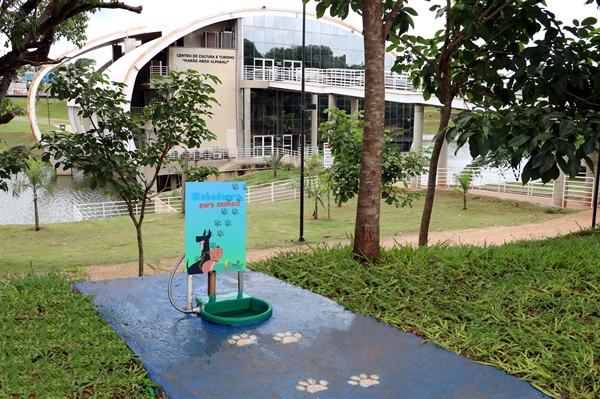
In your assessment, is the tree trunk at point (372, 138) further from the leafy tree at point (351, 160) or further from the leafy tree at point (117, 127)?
the leafy tree at point (351, 160)

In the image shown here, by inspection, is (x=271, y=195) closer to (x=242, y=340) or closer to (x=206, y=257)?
(x=206, y=257)

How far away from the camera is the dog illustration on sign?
13.7 ft

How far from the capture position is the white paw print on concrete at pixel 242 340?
369 centimetres

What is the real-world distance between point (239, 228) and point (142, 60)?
2948 centimetres

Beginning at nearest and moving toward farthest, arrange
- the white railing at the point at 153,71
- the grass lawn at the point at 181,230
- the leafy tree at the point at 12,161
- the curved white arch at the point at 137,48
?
the leafy tree at the point at 12,161 → the grass lawn at the point at 181,230 → the curved white arch at the point at 137,48 → the white railing at the point at 153,71

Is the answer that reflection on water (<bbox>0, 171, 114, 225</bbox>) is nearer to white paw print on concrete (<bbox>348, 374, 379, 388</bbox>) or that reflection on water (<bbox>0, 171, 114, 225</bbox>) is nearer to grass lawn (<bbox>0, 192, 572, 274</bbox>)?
grass lawn (<bbox>0, 192, 572, 274</bbox>)

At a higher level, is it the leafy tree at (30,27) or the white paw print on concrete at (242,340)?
the leafy tree at (30,27)

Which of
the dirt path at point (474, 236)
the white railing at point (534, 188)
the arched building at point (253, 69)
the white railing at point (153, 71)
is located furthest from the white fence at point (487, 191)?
the white railing at point (153, 71)

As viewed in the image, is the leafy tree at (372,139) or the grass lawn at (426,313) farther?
the leafy tree at (372,139)

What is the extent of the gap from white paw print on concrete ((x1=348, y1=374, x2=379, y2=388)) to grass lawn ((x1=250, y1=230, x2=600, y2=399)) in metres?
0.70

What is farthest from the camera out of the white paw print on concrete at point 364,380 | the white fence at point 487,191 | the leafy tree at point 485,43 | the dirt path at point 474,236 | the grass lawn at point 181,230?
the white fence at point 487,191

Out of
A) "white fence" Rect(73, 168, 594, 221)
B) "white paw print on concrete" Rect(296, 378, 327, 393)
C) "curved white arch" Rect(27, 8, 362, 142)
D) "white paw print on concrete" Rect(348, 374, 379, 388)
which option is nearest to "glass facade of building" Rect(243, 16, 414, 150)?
"curved white arch" Rect(27, 8, 362, 142)

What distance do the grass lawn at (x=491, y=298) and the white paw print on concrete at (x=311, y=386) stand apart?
983 mm

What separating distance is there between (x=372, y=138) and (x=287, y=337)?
89.0 inches
